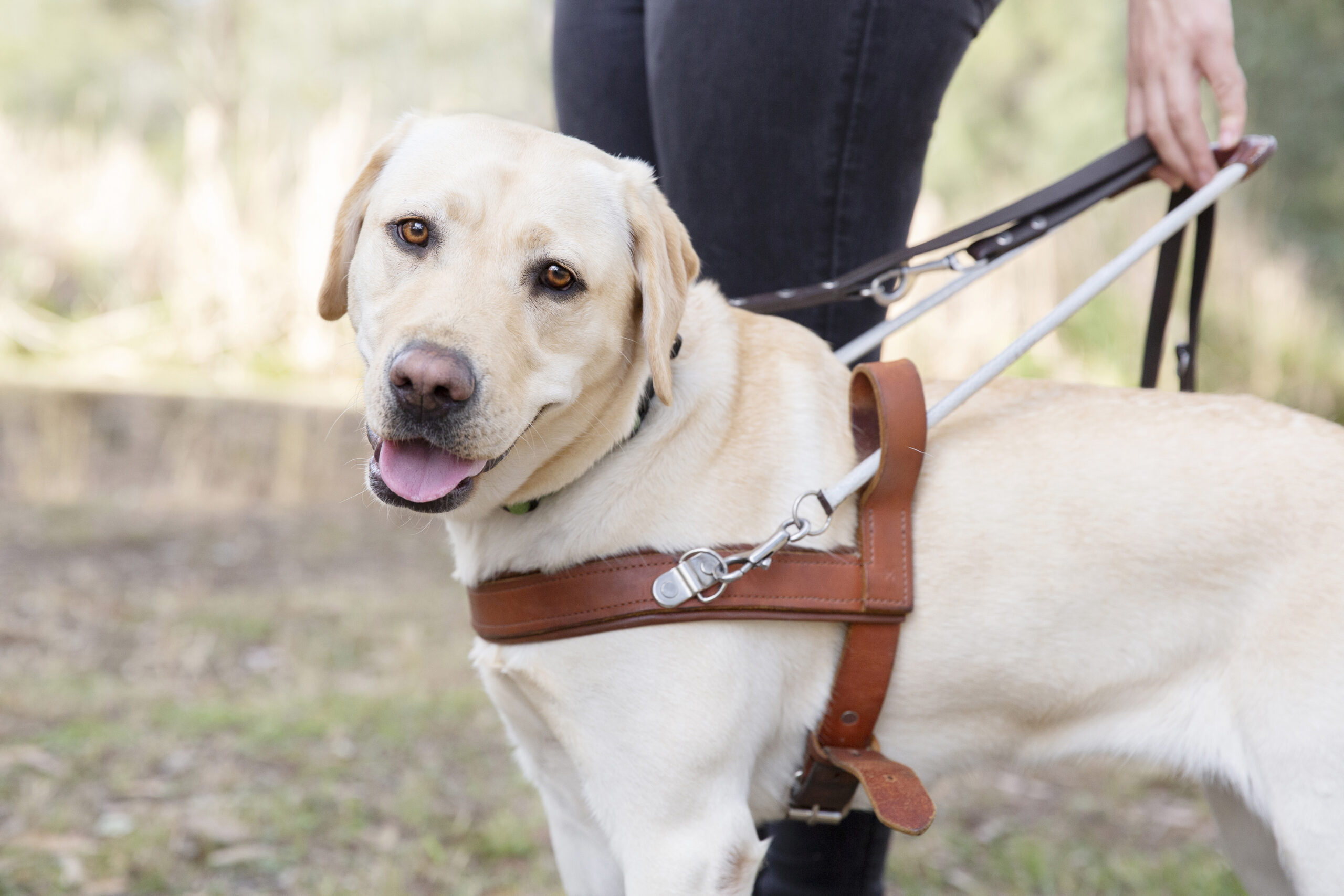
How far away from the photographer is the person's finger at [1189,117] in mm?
1938

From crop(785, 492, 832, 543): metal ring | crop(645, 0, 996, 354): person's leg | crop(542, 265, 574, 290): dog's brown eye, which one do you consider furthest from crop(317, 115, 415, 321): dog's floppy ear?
crop(785, 492, 832, 543): metal ring

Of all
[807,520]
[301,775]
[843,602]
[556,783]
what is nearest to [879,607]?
[843,602]

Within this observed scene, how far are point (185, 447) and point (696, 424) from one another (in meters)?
6.04

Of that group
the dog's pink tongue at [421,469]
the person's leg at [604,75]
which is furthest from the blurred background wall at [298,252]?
the dog's pink tongue at [421,469]

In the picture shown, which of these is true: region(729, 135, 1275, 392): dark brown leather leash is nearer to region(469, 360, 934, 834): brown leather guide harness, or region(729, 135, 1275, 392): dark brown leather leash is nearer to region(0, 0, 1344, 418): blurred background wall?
region(469, 360, 934, 834): brown leather guide harness

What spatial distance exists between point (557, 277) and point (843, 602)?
0.66m

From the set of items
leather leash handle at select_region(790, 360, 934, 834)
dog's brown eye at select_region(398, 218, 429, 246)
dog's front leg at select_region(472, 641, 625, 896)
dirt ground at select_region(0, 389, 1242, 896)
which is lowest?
dirt ground at select_region(0, 389, 1242, 896)

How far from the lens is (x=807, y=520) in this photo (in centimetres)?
164

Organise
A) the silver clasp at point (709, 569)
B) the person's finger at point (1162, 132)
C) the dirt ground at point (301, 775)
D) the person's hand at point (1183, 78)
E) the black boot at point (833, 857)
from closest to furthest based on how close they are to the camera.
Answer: the silver clasp at point (709, 569), the person's hand at point (1183, 78), the person's finger at point (1162, 132), the black boot at point (833, 857), the dirt ground at point (301, 775)

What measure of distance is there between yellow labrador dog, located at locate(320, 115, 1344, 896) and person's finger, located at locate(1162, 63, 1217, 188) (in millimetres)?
491

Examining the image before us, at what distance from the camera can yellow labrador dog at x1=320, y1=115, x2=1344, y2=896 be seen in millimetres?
1608

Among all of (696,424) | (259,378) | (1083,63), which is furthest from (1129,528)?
(1083,63)

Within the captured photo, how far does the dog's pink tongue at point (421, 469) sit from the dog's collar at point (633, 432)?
20 cm

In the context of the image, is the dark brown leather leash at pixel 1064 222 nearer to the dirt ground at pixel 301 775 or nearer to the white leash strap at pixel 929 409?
the white leash strap at pixel 929 409
